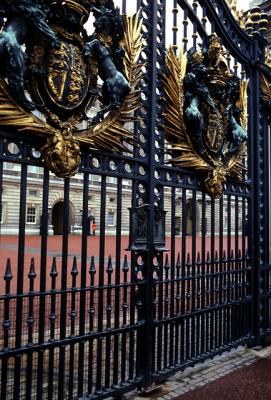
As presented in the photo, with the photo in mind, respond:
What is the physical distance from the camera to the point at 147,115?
4836 millimetres

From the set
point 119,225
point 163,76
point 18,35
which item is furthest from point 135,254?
point 18,35

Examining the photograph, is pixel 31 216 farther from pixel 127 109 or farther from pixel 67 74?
pixel 67 74

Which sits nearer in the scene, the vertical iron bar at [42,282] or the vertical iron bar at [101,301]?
the vertical iron bar at [42,282]

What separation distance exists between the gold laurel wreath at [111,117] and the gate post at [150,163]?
0.24 m

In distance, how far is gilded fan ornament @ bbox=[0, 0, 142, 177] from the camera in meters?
3.46

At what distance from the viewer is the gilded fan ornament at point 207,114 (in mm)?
5121

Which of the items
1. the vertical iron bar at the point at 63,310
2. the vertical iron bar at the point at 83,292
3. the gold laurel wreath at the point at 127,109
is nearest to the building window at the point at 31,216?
the gold laurel wreath at the point at 127,109

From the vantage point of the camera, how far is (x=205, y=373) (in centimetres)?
530

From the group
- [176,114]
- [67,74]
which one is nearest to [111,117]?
[67,74]

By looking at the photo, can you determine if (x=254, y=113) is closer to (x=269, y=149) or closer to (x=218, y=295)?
(x=269, y=149)

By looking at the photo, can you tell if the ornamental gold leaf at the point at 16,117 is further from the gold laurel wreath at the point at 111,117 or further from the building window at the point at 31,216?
the building window at the point at 31,216

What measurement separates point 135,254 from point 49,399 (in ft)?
5.56

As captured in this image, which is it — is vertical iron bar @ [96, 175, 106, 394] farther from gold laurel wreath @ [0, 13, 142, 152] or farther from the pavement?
the pavement

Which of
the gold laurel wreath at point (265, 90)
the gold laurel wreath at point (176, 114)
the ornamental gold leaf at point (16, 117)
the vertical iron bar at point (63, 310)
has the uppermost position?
the gold laurel wreath at point (265, 90)
